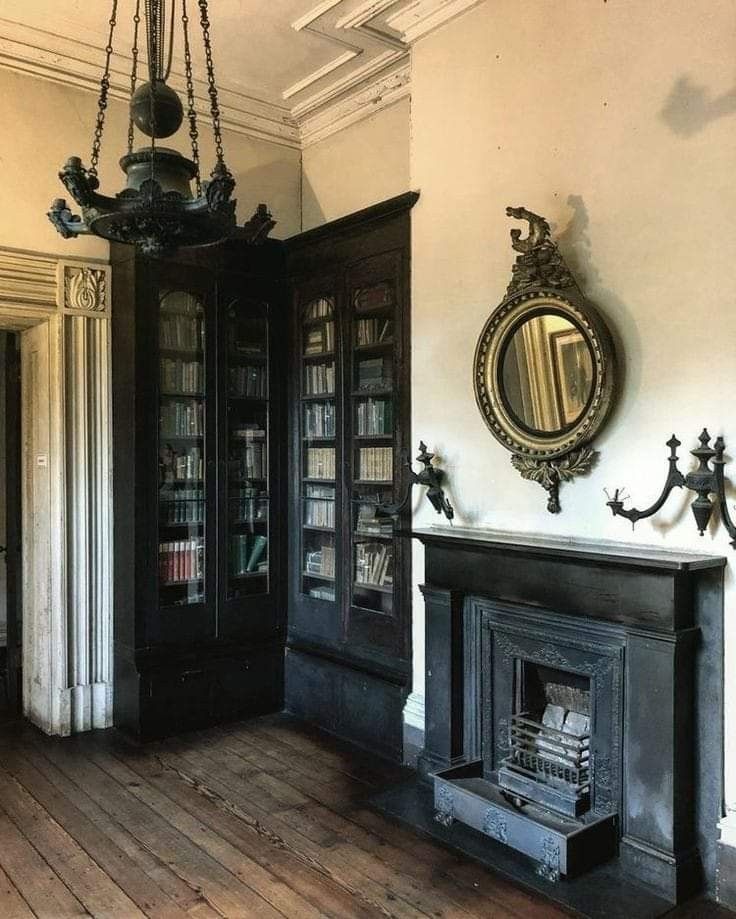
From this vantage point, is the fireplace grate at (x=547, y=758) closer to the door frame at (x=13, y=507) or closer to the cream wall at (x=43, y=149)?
the door frame at (x=13, y=507)

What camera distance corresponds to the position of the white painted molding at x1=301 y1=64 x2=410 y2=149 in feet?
14.4

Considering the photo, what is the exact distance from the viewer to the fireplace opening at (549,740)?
2986 millimetres

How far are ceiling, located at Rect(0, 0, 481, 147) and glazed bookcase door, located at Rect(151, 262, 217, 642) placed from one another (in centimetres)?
125

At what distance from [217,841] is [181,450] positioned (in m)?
2.08

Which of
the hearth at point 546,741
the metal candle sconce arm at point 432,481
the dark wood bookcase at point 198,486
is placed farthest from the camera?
the dark wood bookcase at point 198,486

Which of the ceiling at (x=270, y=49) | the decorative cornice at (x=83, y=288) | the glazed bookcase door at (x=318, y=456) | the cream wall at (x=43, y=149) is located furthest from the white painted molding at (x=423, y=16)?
the decorative cornice at (x=83, y=288)

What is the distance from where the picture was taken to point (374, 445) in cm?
419

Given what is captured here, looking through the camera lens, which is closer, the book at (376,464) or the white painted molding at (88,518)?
the book at (376,464)

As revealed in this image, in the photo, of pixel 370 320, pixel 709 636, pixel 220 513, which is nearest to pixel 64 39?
pixel 370 320

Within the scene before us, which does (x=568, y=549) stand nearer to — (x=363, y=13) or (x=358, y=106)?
(x=363, y=13)

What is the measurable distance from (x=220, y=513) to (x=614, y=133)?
2.77 m

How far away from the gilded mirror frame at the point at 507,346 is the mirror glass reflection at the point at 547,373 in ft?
0.06

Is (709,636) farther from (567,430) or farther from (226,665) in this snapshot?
(226,665)

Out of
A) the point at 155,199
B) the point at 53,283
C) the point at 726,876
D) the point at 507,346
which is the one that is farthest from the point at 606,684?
the point at 53,283
